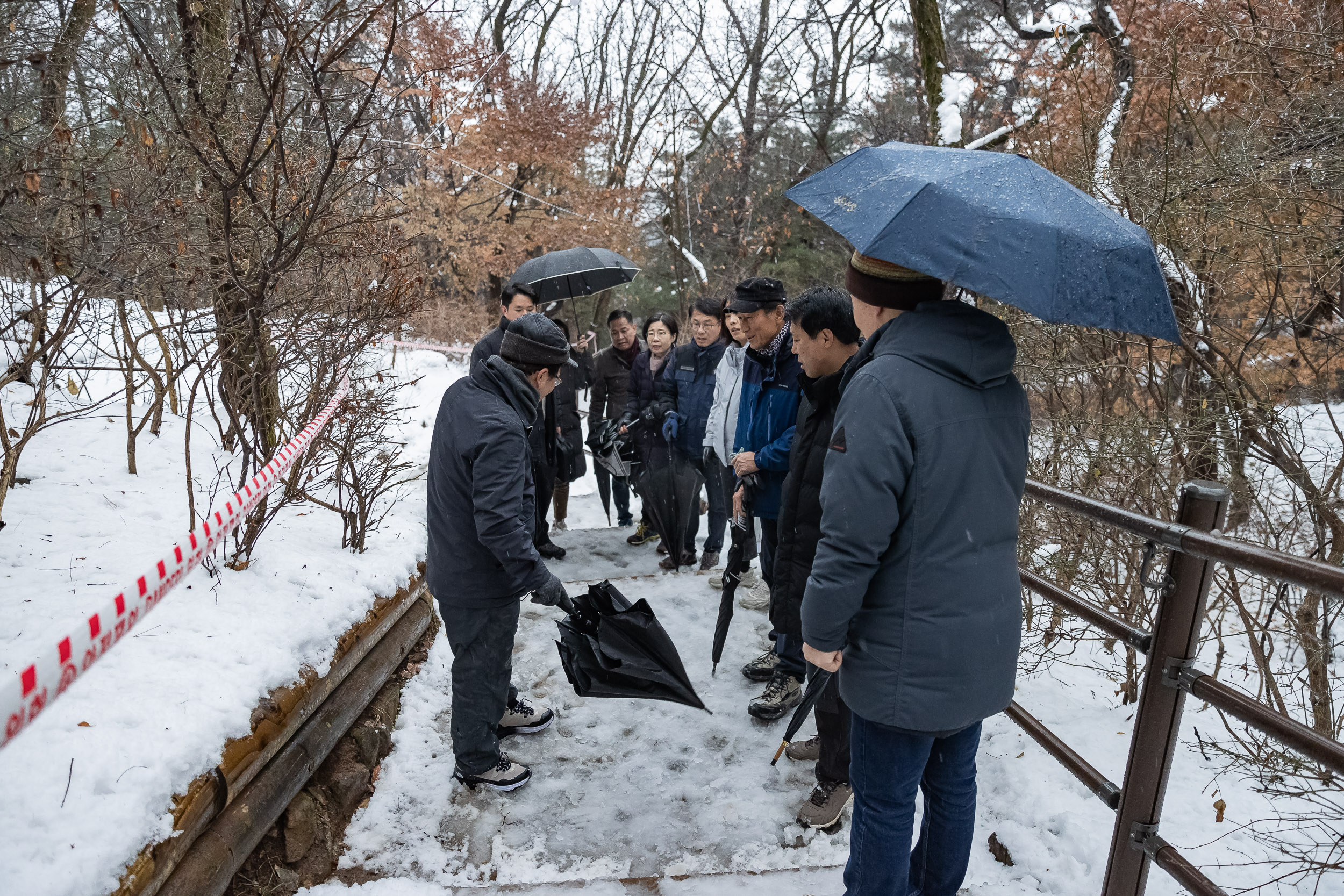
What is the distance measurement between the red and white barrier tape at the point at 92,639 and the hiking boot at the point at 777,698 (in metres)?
2.28

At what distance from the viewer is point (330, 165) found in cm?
282

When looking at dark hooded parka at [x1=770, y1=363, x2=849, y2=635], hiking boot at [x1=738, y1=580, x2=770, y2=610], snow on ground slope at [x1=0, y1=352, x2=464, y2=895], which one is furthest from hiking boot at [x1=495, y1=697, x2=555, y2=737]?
hiking boot at [x1=738, y1=580, x2=770, y2=610]

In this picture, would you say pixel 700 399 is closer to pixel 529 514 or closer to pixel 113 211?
pixel 529 514

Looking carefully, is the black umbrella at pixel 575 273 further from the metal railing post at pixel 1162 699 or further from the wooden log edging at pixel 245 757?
the metal railing post at pixel 1162 699

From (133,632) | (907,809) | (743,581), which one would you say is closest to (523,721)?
(133,632)

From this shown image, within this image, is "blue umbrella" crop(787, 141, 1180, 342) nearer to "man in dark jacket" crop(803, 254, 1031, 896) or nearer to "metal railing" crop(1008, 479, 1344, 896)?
"man in dark jacket" crop(803, 254, 1031, 896)

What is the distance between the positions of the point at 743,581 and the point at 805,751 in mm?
2013

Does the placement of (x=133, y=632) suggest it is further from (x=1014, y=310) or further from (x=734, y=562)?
(x=1014, y=310)

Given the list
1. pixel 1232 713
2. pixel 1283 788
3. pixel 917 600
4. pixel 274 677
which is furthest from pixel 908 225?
pixel 1283 788

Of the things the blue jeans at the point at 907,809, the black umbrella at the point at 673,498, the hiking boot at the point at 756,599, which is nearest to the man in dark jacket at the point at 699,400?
the black umbrella at the point at 673,498

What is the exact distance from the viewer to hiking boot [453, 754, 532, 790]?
293 cm

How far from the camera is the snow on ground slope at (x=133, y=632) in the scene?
1.94m

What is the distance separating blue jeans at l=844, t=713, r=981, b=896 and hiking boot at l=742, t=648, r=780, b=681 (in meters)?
1.65

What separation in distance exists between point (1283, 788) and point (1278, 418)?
5.66 feet
